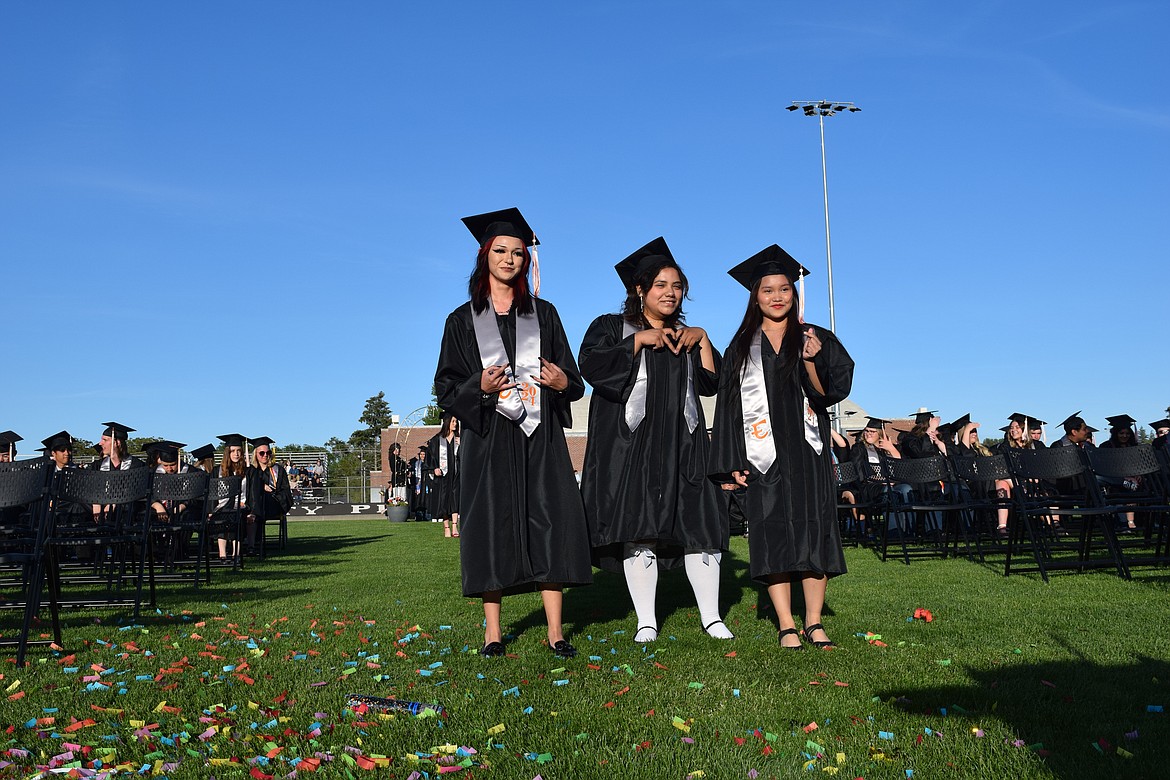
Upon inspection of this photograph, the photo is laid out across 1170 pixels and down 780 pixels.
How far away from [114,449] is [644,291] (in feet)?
29.6

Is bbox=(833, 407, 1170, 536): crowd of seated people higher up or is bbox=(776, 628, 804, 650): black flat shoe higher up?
bbox=(833, 407, 1170, 536): crowd of seated people

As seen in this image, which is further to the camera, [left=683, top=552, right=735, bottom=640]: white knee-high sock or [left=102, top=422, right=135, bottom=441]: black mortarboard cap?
[left=102, top=422, right=135, bottom=441]: black mortarboard cap

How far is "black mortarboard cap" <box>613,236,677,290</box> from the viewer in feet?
18.1

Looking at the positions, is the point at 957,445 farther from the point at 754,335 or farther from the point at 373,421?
the point at 373,421

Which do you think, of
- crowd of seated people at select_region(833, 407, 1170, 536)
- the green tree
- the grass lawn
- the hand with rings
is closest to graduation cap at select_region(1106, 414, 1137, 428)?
crowd of seated people at select_region(833, 407, 1170, 536)

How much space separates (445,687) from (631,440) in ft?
5.90

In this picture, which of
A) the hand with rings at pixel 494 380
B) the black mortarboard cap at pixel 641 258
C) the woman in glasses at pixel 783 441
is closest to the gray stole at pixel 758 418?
the woman in glasses at pixel 783 441

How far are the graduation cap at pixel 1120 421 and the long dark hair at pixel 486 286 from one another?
454 inches

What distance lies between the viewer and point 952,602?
647 cm

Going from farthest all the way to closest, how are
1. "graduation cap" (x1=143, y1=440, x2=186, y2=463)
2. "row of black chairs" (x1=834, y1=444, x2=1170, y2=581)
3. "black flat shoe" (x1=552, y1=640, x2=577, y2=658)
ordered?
"graduation cap" (x1=143, y1=440, x2=186, y2=463)
"row of black chairs" (x1=834, y1=444, x2=1170, y2=581)
"black flat shoe" (x1=552, y1=640, x2=577, y2=658)

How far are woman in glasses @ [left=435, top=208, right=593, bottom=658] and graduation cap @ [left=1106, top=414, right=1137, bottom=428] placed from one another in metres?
11.4

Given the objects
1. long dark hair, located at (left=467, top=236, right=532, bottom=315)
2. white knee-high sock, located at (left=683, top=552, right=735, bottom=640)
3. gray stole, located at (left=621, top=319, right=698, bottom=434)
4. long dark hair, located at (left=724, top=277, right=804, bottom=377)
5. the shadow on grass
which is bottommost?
the shadow on grass

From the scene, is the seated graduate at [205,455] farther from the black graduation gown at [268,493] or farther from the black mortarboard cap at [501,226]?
the black mortarboard cap at [501,226]

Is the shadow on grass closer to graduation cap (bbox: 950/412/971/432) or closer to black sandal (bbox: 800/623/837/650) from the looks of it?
black sandal (bbox: 800/623/837/650)
